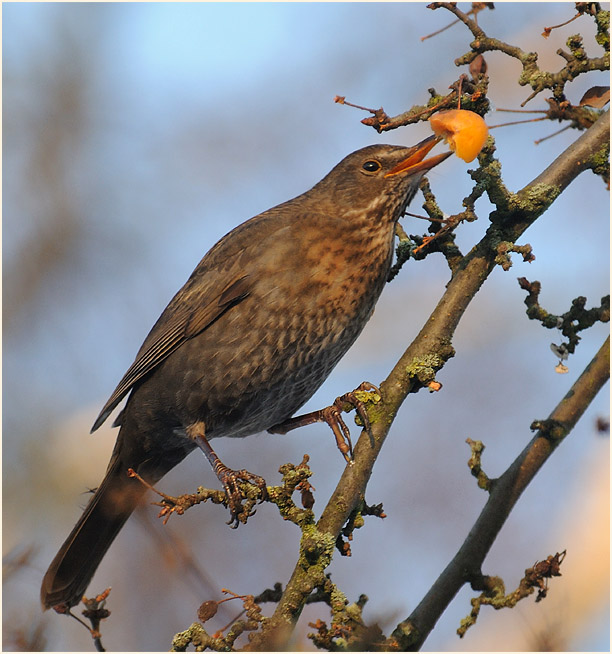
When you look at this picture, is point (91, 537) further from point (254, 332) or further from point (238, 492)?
point (254, 332)

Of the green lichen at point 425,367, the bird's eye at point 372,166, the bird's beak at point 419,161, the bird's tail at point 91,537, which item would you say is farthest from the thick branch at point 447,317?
the bird's tail at point 91,537

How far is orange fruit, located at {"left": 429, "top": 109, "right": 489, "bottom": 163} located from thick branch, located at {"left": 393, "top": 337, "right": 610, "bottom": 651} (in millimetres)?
826

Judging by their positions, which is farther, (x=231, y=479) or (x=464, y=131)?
(x=231, y=479)

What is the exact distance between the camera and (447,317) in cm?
309

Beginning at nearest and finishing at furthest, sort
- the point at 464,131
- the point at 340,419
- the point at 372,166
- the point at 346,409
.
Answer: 1. the point at 464,131
2. the point at 346,409
3. the point at 340,419
4. the point at 372,166

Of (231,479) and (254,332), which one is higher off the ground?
(254,332)

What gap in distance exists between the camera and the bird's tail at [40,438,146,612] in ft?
14.6

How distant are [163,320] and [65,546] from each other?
1.32m

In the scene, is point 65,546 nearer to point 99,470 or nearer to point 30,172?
point 99,470

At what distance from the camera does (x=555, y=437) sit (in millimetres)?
3027

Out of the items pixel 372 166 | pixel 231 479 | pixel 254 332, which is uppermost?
Answer: pixel 372 166

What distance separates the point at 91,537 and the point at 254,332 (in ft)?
4.99

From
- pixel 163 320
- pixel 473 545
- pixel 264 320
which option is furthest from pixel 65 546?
pixel 473 545

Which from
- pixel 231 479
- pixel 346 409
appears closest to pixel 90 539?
pixel 231 479
